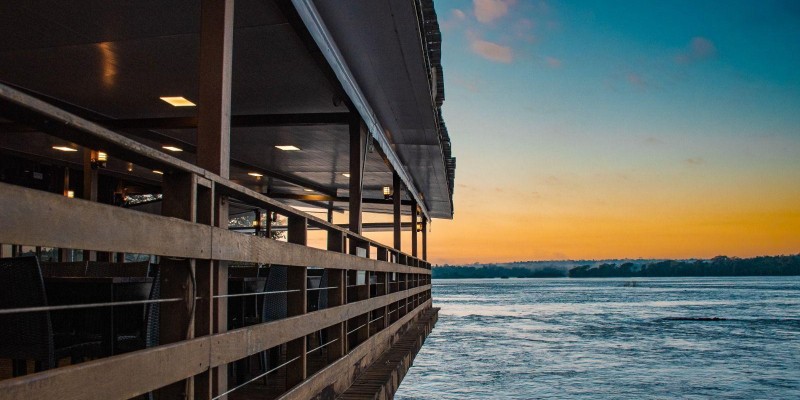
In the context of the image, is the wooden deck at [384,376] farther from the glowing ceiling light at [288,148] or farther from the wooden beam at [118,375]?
the glowing ceiling light at [288,148]

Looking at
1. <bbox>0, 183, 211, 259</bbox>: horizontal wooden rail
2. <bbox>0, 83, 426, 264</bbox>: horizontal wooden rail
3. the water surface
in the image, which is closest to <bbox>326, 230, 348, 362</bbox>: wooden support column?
<bbox>0, 83, 426, 264</bbox>: horizontal wooden rail

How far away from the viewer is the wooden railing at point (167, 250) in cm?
147

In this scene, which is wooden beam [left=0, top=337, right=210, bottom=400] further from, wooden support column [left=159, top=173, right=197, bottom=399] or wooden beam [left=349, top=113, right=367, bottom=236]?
wooden beam [left=349, top=113, right=367, bottom=236]

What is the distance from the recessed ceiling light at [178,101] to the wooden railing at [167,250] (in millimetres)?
3931

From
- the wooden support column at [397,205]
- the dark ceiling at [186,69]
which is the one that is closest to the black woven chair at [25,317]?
the dark ceiling at [186,69]

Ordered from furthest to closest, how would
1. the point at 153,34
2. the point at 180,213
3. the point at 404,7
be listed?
the point at 153,34 < the point at 404,7 < the point at 180,213

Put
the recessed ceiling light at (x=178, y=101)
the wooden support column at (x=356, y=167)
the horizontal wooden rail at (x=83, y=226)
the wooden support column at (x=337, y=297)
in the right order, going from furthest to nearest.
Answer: the recessed ceiling light at (x=178, y=101), the wooden support column at (x=356, y=167), the wooden support column at (x=337, y=297), the horizontal wooden rail at (x=83, y=226)

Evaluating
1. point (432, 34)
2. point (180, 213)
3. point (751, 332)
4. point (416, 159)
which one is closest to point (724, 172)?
point (751, 332)

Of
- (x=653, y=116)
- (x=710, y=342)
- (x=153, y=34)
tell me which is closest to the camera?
(x=153, y=34)

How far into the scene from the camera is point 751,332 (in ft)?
65.2

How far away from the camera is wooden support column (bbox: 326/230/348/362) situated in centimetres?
468

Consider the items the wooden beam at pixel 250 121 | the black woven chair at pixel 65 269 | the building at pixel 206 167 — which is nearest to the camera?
the building at pixel 206 167

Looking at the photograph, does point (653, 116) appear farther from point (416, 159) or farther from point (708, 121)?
point (416, 159)

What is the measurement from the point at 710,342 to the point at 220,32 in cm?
1615
